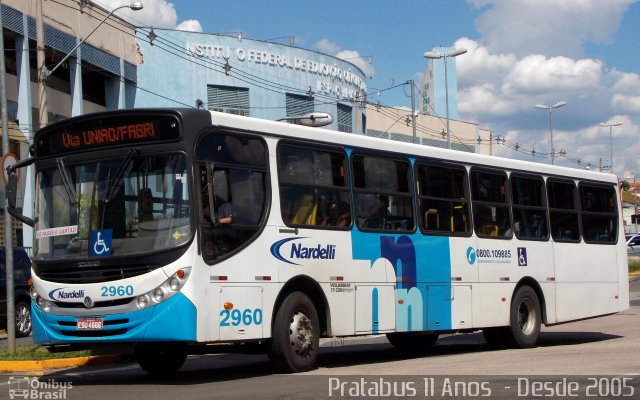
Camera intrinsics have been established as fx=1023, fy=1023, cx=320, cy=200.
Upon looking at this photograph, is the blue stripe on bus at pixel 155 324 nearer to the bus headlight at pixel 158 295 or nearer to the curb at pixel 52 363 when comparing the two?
the bus headlight at pixel 158 295

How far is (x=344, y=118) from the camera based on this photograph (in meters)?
58.3

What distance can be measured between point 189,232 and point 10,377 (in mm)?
4220

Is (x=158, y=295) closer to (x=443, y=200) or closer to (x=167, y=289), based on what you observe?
(x=167, y=289)

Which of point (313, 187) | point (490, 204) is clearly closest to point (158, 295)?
point (313, 187)

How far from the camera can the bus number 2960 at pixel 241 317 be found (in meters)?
11.6

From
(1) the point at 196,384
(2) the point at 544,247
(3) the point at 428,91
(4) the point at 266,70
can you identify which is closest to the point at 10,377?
(1) the point at 196,384

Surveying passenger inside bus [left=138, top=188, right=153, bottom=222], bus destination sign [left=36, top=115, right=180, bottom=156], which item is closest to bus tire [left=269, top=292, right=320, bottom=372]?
passenger inside bus [left=138, top=188, right=153, bottom=222]

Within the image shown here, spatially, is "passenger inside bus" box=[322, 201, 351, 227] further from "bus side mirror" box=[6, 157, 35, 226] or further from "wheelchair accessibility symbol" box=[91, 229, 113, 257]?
"bus side mirror" box=[6, 157, 35, 226]

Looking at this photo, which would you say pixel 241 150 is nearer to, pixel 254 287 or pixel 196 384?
pixel 254 287

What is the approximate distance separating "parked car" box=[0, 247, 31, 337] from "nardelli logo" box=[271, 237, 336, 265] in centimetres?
1199

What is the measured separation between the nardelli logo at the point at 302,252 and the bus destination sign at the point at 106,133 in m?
1.96

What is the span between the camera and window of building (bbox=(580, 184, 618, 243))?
61.5 ft

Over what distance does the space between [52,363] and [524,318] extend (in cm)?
769

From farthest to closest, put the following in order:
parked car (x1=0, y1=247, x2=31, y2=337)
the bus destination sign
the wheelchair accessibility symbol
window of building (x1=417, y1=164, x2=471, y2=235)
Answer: parked car (x1=0, y1=247, x2=31, y2=337), window of building (x1=417, y1=164, x2=471, y2=235), the bus destination sign, the wheelchair accessibility symbol
